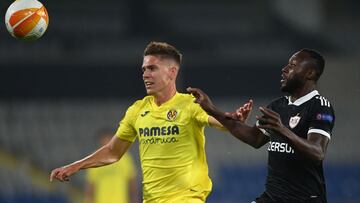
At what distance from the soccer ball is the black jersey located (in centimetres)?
249

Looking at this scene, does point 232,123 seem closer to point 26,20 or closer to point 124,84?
point 26,20

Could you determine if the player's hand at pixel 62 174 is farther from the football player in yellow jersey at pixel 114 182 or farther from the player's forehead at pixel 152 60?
the football player in yellow jersey at pixel 114 182

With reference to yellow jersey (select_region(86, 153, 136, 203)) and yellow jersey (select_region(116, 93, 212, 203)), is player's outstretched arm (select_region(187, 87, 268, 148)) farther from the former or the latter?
yellow jersey (select_region(86, 153, 136, 203))

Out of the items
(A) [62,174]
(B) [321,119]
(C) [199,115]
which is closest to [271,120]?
(B) [321,119]

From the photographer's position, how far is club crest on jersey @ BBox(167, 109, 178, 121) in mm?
6738

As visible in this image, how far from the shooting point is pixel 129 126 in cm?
705

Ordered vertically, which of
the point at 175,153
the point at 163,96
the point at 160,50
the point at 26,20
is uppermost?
the point at 26,20

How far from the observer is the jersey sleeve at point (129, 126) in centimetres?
702

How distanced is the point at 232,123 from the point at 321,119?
0.66 metres

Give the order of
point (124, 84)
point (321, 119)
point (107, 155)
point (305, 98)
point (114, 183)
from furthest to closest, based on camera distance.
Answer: point (124, 84) → point (114, 183) → point (107, 155) → point (305, 98) → point (321, 119)

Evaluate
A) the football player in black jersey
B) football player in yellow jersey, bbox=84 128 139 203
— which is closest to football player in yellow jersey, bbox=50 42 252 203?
the football player in black jersey

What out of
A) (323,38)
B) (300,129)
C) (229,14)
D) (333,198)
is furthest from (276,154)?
(229,14)

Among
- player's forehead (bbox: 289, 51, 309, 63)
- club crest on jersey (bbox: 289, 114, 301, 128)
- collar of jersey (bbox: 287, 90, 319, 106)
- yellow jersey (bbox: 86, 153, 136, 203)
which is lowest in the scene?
yellow jersey (bbox: 86, 153, 136, 203)

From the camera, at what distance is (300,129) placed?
237 inches
